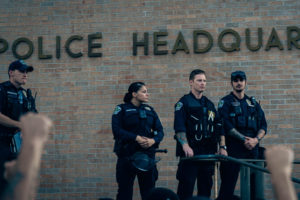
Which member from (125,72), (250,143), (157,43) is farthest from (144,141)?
(157,43)

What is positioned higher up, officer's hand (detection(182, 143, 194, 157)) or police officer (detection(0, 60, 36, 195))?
police officer (detection(0, 60, 36, 195))

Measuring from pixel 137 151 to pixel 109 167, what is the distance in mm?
2276

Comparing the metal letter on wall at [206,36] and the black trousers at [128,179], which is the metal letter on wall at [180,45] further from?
the black trousers at [128,179]

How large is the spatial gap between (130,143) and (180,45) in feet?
9.12

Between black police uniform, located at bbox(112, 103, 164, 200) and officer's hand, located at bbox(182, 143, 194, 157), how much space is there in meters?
0.42

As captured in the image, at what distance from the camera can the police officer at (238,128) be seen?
6.25 meters

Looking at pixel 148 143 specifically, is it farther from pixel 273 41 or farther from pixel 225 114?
Answer: pixel 273 41

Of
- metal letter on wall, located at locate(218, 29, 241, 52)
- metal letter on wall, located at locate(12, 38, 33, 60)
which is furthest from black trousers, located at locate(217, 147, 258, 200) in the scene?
metal letter on wall, located at locate(12, 38, 33, 60)

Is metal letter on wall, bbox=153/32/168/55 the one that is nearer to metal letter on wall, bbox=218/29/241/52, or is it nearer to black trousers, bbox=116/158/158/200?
metal letter on wall, bbox=218/29/241/52

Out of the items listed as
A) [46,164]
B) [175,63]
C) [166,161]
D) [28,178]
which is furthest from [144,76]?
[28,178]

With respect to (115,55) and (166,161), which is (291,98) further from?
(115,55)

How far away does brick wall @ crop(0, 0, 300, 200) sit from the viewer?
8109 mm

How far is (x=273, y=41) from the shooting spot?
817 cm

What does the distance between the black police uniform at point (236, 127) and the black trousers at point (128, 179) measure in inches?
37.9
